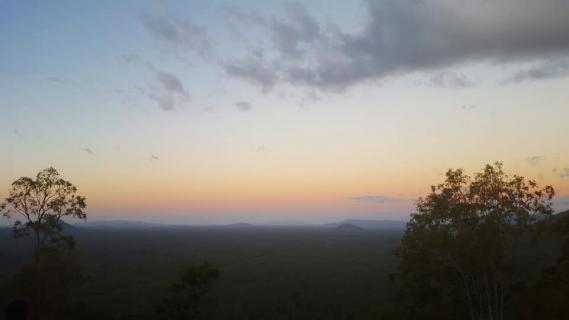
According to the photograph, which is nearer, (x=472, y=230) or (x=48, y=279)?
(x=472, y=230)

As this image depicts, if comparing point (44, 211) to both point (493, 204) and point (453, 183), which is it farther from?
point (493, 204)

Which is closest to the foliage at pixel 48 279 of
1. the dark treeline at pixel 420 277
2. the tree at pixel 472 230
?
the dark treeline at pixel 420 277

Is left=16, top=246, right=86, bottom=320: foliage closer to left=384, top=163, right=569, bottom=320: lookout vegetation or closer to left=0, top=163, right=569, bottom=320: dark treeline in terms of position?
left=0, top=163, right=569, bottom=320: dark treeline

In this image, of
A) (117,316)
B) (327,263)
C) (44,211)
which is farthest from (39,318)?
(327,263)

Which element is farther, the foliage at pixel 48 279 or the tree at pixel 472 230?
the foliage at pixel 48 279

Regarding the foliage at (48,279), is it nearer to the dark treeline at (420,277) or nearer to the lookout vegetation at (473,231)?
the dark treeline at (420,277)

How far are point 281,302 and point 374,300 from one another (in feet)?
36.9

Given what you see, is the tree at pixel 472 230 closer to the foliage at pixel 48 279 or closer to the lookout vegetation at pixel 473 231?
the lookout vegetation at pixel 473 231

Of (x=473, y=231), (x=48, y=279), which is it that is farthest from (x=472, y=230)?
(x=48, y=279)

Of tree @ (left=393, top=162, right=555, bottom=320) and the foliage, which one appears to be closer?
tree @ (left=393, top=162, right=555, bottom=320)

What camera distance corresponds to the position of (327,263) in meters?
103

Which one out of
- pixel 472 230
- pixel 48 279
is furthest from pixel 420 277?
pixel 48 279

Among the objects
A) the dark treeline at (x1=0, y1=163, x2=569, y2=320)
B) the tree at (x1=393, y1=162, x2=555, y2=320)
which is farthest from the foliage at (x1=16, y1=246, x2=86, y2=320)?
the tree at (x1=393, y1=162, x2=555, y2=320)

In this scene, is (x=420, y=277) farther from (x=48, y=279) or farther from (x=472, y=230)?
(x=48, y=279)
